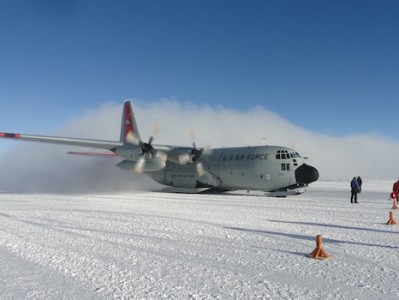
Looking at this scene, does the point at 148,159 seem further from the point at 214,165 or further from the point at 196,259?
the point at 196,259

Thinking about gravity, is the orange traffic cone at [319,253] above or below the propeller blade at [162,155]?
below

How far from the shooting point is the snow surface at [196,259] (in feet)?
16.8

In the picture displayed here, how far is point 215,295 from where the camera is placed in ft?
16.1

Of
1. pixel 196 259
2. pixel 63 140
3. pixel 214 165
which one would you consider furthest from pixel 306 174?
pixel 196 259

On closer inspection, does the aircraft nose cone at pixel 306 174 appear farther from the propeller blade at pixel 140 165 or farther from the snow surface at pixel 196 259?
the snow surface at pixel 196 259

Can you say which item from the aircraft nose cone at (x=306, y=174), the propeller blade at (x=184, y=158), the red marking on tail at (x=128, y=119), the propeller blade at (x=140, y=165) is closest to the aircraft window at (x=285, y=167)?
the aircraft nose cone at (x=306, y=174)

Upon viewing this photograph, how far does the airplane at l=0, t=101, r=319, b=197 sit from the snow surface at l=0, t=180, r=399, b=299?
1152 centimetres

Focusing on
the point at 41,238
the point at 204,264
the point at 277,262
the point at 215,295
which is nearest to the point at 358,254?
the point at 277,262

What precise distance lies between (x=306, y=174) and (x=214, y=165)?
7086 millimetres

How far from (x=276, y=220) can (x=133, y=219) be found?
15.3 ft

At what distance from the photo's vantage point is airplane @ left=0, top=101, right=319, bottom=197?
77.5 ft

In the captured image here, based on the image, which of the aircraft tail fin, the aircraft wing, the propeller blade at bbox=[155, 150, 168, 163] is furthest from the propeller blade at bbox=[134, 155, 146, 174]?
the aircraft tail fin

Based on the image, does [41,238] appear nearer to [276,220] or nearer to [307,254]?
[307,254]

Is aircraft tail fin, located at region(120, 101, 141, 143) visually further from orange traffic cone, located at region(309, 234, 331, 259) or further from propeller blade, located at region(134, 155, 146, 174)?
orange traffic cone, located at region(309, 234, 331, 259)
